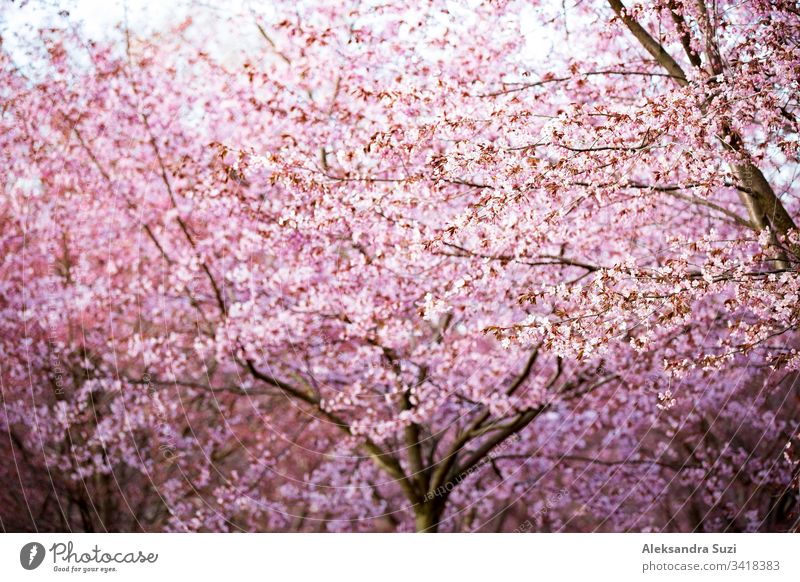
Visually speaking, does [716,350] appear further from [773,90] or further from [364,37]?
[364,37]

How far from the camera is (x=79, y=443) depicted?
11445 mm

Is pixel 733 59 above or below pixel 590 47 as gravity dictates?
below

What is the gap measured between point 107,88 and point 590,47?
605 centimetres
